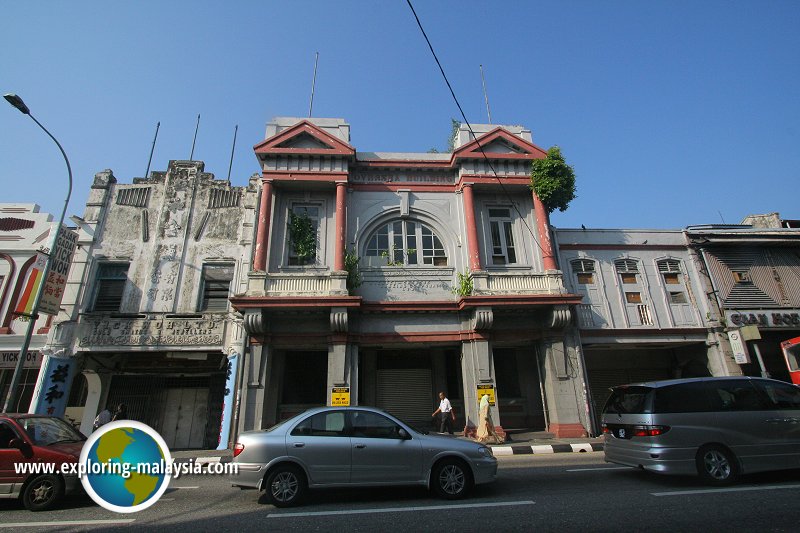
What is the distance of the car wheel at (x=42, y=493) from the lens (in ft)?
20.7

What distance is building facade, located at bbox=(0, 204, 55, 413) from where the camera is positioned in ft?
48.5

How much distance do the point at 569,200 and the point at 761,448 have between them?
1103 cm

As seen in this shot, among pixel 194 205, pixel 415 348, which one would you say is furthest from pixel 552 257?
Answer: pixel 194 205

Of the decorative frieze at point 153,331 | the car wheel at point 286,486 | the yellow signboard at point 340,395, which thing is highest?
the decorative frieze at point 153,331

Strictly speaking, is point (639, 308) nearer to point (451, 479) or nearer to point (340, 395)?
point (340, 395)

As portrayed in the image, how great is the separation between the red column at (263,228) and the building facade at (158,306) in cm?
130

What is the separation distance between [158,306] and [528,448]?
46.1 feet

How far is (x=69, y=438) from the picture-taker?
7.63 metres

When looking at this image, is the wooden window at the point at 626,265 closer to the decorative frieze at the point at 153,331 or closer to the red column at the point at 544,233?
the red column at the point at 544,233

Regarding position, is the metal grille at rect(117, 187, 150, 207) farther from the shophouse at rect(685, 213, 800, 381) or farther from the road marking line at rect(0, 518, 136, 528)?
the shophouse at rect(685, 213, 800, 381)

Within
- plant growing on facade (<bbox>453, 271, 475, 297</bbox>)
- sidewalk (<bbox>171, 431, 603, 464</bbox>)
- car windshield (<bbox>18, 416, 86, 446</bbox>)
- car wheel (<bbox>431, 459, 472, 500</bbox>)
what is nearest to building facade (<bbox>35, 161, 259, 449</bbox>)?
sidewalk (<bbox>171, 431, 603, 464</bbox>)

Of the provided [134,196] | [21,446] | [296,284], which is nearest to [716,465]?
[21,446]

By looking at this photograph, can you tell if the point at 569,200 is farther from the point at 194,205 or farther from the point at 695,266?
the point at 194,205

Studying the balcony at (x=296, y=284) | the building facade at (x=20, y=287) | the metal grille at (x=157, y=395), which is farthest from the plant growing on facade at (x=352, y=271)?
the building facade at (x=20, y=287)
